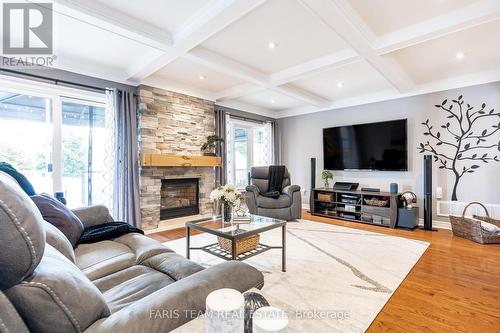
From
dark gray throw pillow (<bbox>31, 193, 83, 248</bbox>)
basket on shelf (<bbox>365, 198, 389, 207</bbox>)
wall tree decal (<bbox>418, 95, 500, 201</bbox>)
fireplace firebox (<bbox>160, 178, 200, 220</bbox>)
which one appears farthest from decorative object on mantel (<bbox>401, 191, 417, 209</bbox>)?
dark gray throw pillow (<bbox>31, 193, 83, 248</bbox>)

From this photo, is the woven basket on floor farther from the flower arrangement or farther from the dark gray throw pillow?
the dark gray throw pillow

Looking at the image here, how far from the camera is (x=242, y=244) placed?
2.47 meters

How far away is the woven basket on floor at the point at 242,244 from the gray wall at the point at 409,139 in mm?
3341

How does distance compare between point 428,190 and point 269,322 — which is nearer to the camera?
point 269,322

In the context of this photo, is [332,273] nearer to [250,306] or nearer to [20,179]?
[250,306]

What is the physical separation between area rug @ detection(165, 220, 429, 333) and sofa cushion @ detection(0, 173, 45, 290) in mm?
493

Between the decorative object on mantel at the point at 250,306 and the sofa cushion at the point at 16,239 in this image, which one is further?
the decorative object on mantel at the point at 250,306

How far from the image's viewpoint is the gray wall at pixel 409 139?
375 centimetres

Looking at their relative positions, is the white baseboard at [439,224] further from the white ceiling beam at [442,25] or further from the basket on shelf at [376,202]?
the white ceiling beam at [442,25]

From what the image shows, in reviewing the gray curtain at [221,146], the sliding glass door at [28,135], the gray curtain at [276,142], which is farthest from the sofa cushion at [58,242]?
the gray curtain at [276,142]

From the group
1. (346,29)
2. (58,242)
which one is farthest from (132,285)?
(346,29)

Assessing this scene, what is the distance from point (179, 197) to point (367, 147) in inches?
146

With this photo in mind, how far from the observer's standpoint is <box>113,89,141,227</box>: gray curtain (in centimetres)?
371

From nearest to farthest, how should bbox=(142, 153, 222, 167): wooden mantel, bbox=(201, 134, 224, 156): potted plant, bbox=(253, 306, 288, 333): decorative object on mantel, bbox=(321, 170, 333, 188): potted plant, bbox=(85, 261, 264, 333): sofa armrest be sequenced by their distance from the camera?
bbox=(253, 306, 288, 333): decorative object on mantel
bbox=(85, 261, 264, 333): sofa armrest
bbox=(142, 153, 222, 167): wooden mantel
bbox=(201, 134, 224, 156): potted plant
bbox=(321, 170, 333, 188): potted plant
